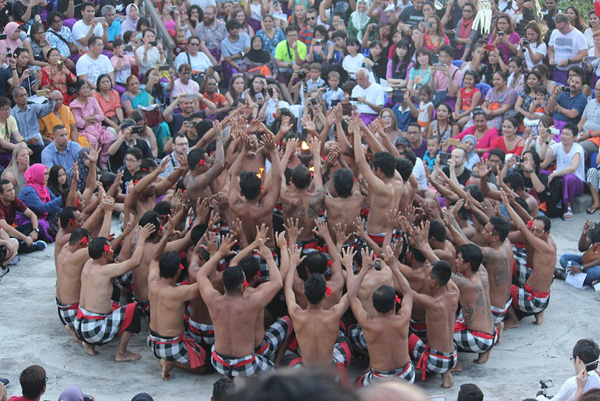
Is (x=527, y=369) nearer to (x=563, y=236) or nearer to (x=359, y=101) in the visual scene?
(x=563, y=236)

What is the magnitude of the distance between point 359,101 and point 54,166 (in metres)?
5.18

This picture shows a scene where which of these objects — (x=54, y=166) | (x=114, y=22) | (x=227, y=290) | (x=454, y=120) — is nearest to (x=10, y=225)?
(x=54, y=166)

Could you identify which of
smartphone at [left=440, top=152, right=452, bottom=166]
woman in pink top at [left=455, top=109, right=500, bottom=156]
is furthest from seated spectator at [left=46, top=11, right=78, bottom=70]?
woman in pink top at [left=455, top=109, right=500, bottom=156]

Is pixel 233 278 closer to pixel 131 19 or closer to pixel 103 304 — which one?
pixel 103 304

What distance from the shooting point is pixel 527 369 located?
300 inches

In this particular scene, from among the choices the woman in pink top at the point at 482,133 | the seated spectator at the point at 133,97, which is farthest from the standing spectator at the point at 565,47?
the seated spectator at the point at 133,97

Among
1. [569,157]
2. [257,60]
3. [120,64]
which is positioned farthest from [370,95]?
[120,64]

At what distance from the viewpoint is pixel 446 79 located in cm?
1374

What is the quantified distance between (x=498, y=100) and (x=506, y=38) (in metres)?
1.64

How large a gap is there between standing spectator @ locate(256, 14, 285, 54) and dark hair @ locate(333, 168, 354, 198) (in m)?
7.65

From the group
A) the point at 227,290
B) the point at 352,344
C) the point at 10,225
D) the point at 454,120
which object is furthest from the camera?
the point at 454,120

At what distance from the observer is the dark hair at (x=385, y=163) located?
26.0ft

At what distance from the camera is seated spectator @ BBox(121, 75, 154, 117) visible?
12.9m

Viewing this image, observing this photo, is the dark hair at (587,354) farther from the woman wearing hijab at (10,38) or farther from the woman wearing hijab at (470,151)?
the woman wearing hijab at (10,38)
